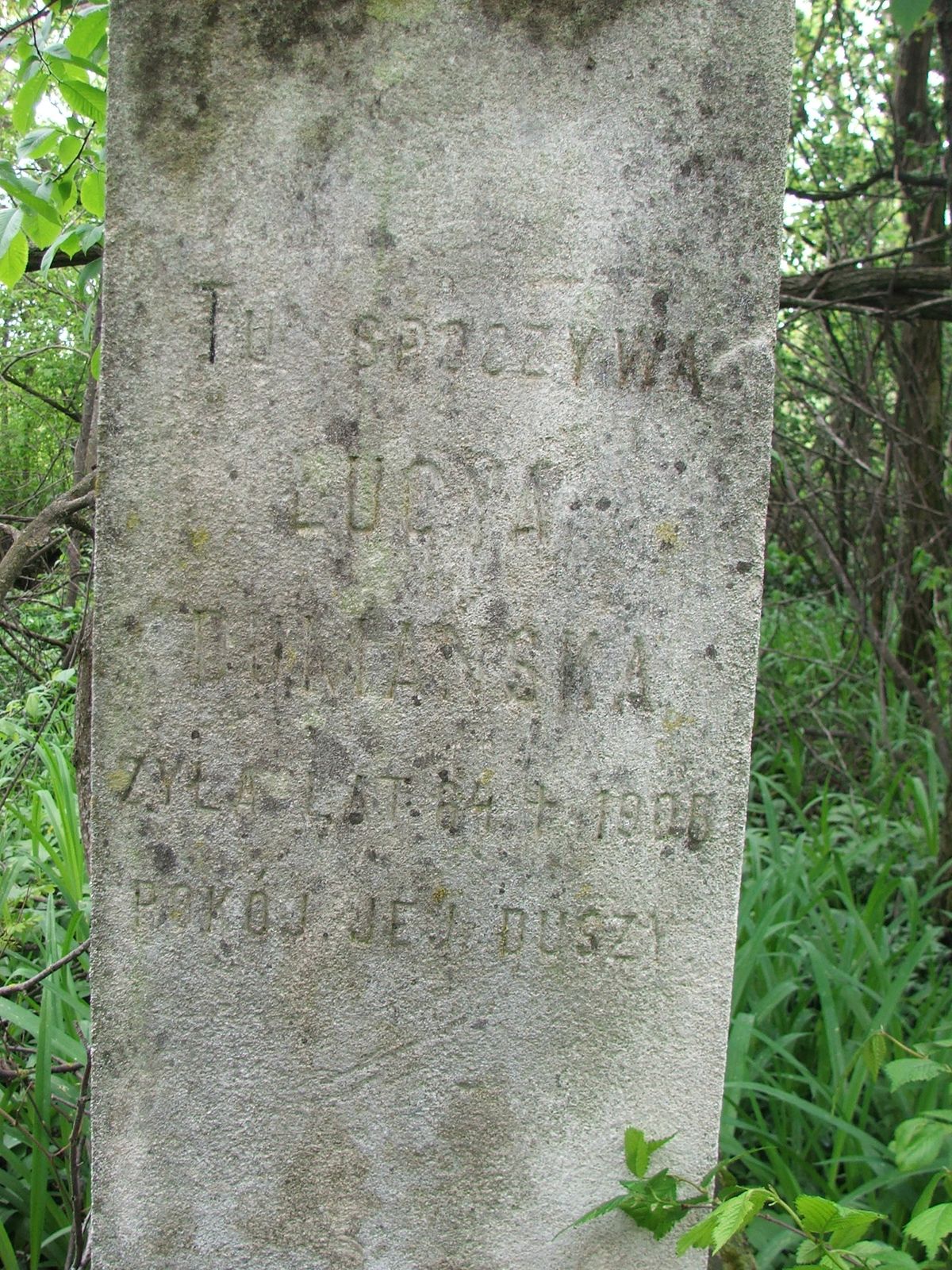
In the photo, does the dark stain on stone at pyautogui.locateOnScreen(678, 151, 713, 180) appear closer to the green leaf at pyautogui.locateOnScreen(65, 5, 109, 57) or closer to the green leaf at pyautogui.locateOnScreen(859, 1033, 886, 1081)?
the green leaf at pyautogui.locateOnScreen(65, 5, 109, 57)

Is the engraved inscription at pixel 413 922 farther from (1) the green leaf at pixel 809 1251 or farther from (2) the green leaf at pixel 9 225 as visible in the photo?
(2) the green leaf at pixel 9 225

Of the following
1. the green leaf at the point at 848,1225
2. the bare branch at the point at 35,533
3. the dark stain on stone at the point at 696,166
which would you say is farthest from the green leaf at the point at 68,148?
the green leaf at the point at 848,1225

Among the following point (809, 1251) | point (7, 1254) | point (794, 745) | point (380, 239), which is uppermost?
point (380, 239)

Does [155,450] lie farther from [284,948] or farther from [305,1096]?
[305,1096]

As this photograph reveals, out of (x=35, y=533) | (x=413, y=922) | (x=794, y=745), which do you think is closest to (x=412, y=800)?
(x=413, y=922)

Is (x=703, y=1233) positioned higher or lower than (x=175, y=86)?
lower

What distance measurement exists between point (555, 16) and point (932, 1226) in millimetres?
1659

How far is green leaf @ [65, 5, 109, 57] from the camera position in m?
1.77

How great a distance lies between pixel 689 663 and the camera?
148 cm

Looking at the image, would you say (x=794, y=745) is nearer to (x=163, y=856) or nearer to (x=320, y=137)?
(x=163, y=856)

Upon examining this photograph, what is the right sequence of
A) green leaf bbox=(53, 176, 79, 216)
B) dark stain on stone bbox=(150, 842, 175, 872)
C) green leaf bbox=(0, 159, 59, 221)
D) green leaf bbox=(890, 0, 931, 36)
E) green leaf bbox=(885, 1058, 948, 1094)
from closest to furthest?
green leaf bbox=(890, 0, 931, 36), dark stain on stone bbox=(150, 842, 175, 872), green leaf bbox=(885, 1058, 948, 1094), green leaf bbox=(0, 159, 59, 221), green leaf bbox=(53, 176, 79, 216)

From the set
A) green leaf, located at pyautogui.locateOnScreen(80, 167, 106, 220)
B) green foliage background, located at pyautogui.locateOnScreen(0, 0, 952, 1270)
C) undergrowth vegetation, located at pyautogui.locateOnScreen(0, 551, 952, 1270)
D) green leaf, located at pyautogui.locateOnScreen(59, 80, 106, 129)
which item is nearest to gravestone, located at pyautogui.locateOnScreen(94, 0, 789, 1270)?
green foliage background, located at pyautogui.locateOnScreen(0, 0, 952, 1270)

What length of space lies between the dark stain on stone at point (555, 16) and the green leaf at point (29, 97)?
927 millimetres

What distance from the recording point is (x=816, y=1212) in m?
1.29
